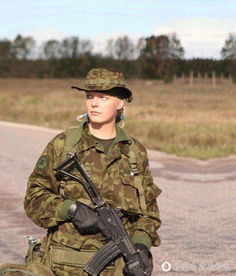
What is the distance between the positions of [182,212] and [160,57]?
56.8 metres

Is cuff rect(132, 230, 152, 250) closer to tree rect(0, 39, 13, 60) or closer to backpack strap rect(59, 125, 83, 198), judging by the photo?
backpack strap rect(59, 125, 83, 198)

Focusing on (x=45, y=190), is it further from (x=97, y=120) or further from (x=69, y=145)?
(x=97, y=120)

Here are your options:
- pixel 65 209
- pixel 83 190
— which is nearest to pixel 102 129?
pixel 83 190

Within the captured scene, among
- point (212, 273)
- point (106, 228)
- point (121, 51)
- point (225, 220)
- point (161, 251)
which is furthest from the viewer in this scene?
Answer: point (121, 51)

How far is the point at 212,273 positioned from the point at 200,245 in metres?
1.10

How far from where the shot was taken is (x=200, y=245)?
6723 mm

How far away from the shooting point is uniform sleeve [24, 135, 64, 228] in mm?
3062

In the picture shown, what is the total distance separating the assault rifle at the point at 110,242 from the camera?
2.92 meters

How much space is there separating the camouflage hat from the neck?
16cm

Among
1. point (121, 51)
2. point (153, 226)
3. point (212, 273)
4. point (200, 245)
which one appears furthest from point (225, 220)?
point (121, 51)

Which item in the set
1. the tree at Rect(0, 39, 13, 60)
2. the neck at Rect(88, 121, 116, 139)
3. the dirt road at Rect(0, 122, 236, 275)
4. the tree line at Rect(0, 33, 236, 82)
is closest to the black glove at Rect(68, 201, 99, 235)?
the neck at Rect(88, 121, 116, 139)

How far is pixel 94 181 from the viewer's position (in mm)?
3053

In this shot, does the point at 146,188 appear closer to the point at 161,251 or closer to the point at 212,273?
the point at 212,273

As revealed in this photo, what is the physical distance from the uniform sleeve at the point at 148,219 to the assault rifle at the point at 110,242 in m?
0.16
